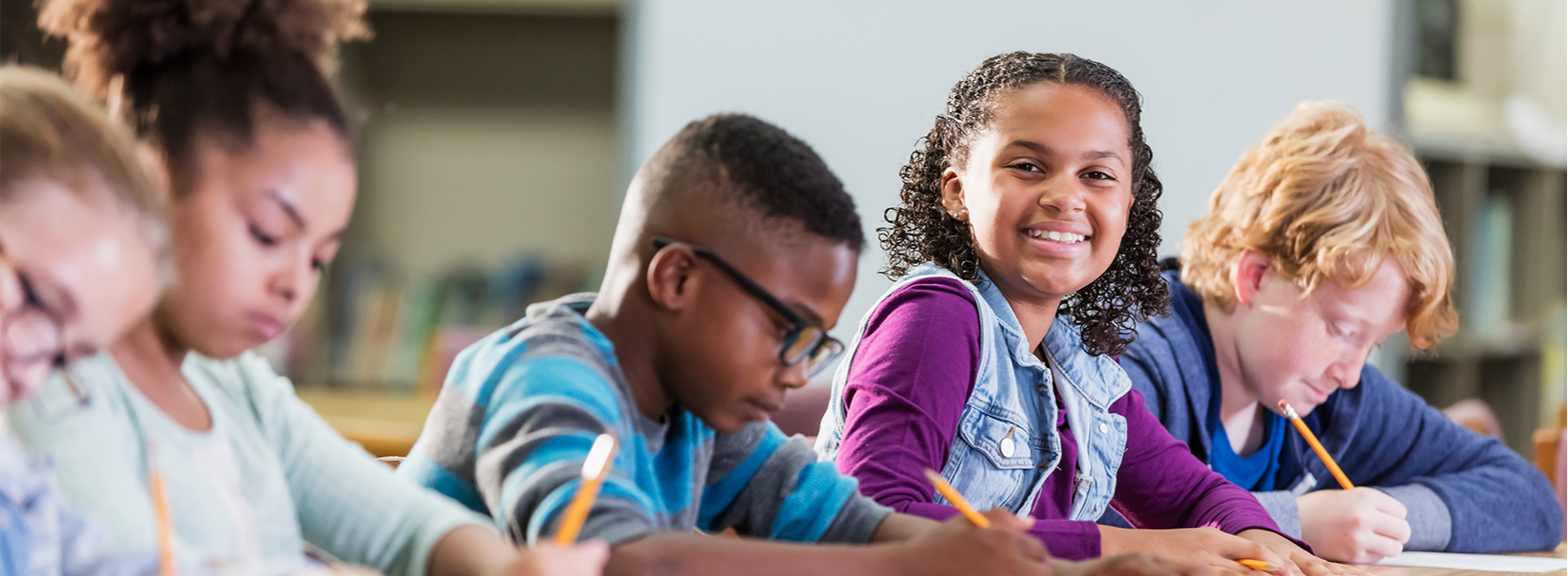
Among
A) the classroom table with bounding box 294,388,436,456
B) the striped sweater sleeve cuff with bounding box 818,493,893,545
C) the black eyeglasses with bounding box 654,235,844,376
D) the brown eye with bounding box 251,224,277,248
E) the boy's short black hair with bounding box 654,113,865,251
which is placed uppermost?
the boy's short black hair with bounding box 654,113,865,251

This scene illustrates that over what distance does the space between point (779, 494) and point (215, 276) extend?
0.40 metres

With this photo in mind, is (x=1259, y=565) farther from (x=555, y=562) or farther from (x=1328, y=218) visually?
(x=555, y=562)

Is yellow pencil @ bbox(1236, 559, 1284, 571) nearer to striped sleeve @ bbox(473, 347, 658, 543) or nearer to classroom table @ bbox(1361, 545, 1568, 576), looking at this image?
classroom table @ bbox(1361, 545, 1568, 576)

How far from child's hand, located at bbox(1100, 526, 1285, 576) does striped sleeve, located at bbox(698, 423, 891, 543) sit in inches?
8.8

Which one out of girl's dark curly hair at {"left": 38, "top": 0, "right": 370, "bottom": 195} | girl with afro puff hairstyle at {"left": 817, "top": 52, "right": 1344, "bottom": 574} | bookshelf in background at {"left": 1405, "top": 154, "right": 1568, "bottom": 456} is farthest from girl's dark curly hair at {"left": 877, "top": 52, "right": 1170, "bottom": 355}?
bookshelf in background at {"left": 1405, "top": 154, "right": 1568, "bottom": 456}

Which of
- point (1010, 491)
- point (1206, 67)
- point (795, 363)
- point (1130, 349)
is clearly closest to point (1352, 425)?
point (1130, 349)

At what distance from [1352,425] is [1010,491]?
25.4 inches

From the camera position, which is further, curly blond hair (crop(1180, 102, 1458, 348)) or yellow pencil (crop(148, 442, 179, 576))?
curly blond hair (crop(1180, 102, 1458, 348))

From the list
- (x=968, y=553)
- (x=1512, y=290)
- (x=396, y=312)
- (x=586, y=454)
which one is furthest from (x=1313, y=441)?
(x=396, y=312)

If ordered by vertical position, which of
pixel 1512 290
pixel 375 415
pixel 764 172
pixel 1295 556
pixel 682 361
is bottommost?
pixel 375 415

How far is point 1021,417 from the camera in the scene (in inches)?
42.4

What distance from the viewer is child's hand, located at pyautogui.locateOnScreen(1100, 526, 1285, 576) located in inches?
37.8

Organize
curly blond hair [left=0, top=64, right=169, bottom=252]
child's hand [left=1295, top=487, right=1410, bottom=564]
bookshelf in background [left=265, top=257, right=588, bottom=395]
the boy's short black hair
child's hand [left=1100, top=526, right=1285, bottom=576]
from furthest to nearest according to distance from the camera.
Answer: bookshelf in background [left=265, top=257, right=588, bottom=395], child's hand [left=1295, top=487, right=1410, bottom=564], child's hand [left=1100, top=526, right=1285, bottom=576], the boy's short black hair, curly blond hair [left=0, top=64, right=169, bottom=252]

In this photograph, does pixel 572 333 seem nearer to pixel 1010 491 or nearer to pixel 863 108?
pixel 1010 491
